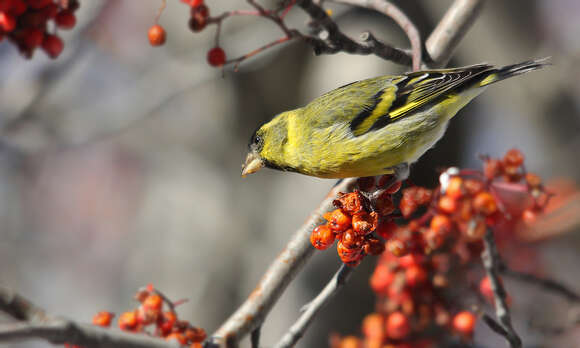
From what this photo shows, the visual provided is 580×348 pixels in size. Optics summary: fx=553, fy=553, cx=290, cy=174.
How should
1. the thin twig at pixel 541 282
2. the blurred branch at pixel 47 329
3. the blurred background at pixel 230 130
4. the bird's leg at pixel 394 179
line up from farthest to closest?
the blurred background at pixel 230 130 < the thin twig at pixel 541 282 < the bird's leg at pixel 394 179 < the blurred branch at pixel 47 329

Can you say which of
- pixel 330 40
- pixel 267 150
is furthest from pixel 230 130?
pixel 330 40

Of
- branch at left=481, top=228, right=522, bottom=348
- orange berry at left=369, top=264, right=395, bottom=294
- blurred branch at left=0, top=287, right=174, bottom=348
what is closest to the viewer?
blurred branch at left=0, top=287, right=174, bottom=348

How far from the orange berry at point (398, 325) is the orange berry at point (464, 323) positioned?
0.25 m

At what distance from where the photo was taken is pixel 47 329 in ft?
4.87

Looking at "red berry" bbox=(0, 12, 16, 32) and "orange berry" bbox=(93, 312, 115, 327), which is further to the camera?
"orange berry" bbox=(93, 312, 115, 327)

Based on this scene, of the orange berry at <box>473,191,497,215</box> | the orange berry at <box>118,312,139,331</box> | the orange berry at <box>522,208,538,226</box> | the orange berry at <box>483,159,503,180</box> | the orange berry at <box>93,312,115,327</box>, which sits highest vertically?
the orange berry at <box>483,159,503,180</box>

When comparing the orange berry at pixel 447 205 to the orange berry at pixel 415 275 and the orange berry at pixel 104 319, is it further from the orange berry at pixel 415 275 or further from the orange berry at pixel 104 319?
the orange berry at pixel 104 319

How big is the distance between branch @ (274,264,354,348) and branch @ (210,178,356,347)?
0.52 ft

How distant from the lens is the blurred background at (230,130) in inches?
198

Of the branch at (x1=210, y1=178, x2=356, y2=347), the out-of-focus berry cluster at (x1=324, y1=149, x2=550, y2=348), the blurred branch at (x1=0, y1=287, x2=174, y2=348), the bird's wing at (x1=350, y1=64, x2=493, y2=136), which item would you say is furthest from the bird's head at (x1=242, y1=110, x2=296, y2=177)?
the blurred branch at (x1=0, y1=287, x2=174, y2=348)

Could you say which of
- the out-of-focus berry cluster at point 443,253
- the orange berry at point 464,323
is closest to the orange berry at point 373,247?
the out-of-focus berry cluster at point 443,253

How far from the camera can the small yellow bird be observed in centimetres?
315

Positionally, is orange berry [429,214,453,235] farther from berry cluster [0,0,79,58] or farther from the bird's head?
berry cluster [0,0,79,58]

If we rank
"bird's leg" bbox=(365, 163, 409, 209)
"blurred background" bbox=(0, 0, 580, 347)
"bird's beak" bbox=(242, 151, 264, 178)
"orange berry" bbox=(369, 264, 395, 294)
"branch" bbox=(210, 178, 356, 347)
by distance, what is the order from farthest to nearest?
"blurred background" bbox=(0, 0, 580, 347) < "bird's beak" bbox=(242, 151, 264, 178) < "orange berry" bbox=(369, 264, 395, 294) < "bird's leg" bbox=(365, 163, 409, 209) < "branch" bbox=(210, 178, 356, 347)
